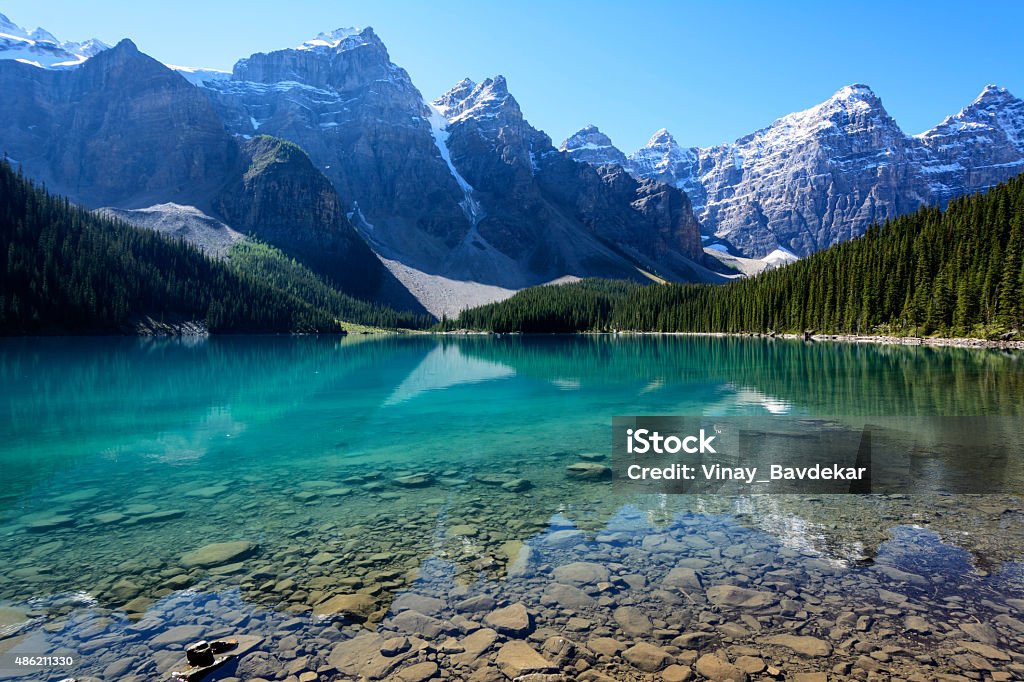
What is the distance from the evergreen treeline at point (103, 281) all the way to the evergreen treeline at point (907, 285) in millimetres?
137403

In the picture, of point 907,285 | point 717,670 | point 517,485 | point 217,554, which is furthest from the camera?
point 907,285

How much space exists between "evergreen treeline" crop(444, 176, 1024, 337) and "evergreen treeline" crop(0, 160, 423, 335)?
451 ft

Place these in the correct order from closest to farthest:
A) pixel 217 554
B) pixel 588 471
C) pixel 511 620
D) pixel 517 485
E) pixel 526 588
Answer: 1. pixel 511 620
2. pixel 526 588
3. pixel 217 554
4. pixel 517 485
5. pixel 588 471

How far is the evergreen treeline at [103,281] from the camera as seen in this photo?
119 m

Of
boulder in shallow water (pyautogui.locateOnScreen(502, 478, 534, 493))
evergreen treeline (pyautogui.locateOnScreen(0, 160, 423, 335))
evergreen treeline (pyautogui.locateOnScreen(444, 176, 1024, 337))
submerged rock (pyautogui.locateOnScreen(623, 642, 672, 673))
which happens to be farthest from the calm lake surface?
evergreen treeline (pyautogui.locateOnScreen(0, 160, 423, 335))

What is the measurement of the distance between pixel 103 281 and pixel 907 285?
572 ft

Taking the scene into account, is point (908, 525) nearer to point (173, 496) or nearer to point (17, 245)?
point (173, 496)

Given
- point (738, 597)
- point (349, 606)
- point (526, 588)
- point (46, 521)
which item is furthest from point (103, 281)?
point (738, 597)

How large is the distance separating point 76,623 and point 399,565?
492 centimetres

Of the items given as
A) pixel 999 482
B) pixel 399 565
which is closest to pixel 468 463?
pixel 399 565

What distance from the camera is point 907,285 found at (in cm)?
8919

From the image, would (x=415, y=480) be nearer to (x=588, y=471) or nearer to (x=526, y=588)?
(x=588, y=471)

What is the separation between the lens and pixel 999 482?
1430 cm

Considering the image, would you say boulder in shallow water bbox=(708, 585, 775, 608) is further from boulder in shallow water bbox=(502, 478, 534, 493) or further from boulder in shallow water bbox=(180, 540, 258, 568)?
boulder in shallow water bbox=(180, 540, 258, 568)
